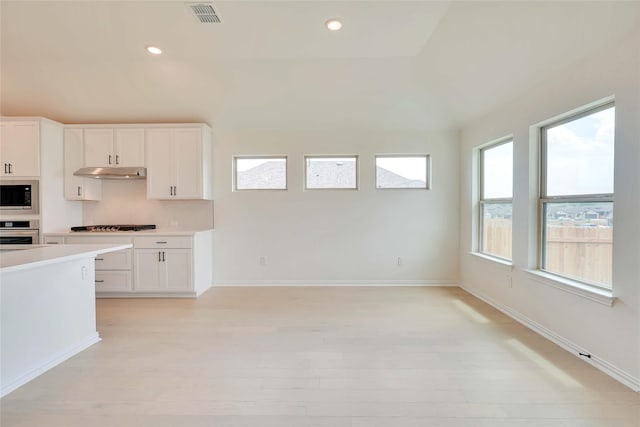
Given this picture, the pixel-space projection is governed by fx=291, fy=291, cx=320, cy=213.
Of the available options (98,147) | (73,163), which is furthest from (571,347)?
(73,163)

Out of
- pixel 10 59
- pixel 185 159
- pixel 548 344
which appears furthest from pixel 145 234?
pixel 548 344

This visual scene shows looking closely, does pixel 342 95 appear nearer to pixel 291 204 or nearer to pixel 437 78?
pixel 437 78

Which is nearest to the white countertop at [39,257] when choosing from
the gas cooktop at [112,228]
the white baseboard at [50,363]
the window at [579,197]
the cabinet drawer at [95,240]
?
the white baseboard at [50,363]

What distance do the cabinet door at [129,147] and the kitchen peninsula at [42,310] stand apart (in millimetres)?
1901

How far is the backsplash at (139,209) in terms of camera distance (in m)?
4.48

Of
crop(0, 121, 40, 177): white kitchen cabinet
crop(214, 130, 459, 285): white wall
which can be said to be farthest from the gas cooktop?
crop(214, 130, 459, 285): white wall

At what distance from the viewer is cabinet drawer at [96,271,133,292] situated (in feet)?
12.8

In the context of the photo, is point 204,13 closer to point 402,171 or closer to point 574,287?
point 402,171

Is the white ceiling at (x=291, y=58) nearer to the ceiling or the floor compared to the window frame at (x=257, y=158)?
nearer to the ceiling

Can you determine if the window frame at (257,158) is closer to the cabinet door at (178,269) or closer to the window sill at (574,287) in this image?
the cabinet door at (178,269)

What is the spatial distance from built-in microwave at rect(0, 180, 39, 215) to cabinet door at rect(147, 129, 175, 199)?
137cm

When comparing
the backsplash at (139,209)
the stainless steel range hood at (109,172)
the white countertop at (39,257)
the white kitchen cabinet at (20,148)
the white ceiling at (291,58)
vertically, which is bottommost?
the white countertop at (39,257)

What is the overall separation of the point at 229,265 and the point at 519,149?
4146mm

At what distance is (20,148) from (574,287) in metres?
6.27
